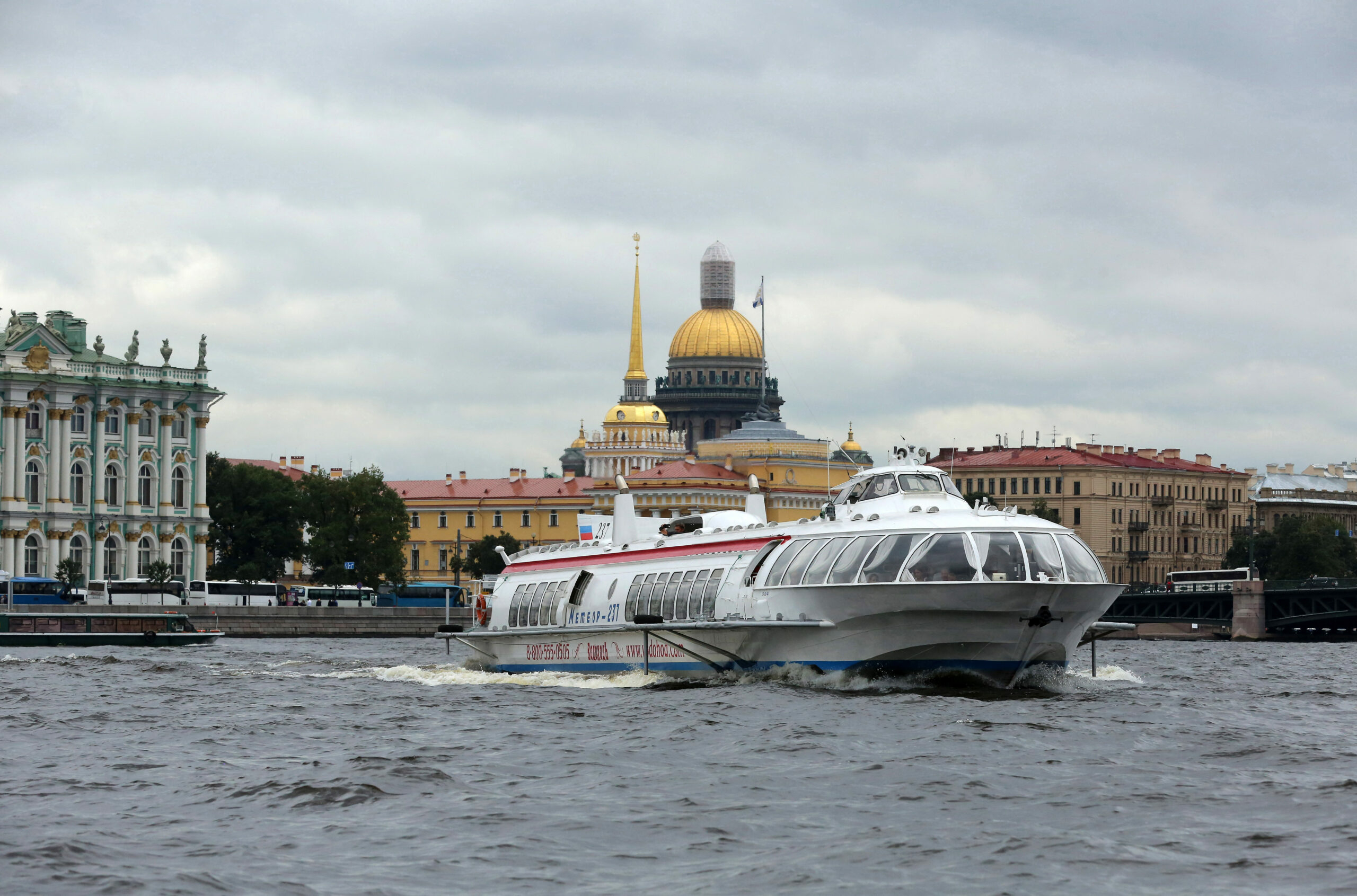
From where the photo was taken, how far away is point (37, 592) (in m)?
93.8

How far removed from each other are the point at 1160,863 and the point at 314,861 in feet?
21.6

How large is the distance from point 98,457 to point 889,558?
81898mm

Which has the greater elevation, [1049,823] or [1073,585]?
[1073,585]

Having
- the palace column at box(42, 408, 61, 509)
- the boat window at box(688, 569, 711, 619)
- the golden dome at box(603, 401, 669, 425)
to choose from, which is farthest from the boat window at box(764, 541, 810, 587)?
the golden dome at box(603, 401, 669, 425)

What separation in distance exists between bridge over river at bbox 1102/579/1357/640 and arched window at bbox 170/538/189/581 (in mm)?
47648

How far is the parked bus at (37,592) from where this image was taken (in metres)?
91.4

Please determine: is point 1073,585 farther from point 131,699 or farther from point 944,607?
point 131,699

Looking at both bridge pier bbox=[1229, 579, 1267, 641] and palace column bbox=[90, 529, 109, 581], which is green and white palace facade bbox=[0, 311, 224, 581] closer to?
palace column bbox=[90, 529, 109, 581]

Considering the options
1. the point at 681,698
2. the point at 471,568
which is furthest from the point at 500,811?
the point at 471,568

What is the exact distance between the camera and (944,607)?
28578 mm

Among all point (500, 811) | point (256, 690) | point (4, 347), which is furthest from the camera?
point (4, 347)

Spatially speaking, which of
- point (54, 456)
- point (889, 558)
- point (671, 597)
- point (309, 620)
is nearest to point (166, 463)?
point (54, 456)

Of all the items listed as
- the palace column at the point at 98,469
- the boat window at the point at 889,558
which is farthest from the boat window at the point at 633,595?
the palace column at the point at 98,469

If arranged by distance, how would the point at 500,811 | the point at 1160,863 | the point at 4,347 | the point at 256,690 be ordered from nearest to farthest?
the point at 1160,863 → the point at 500,811 → the point at 256,690 → the point at 4,347
